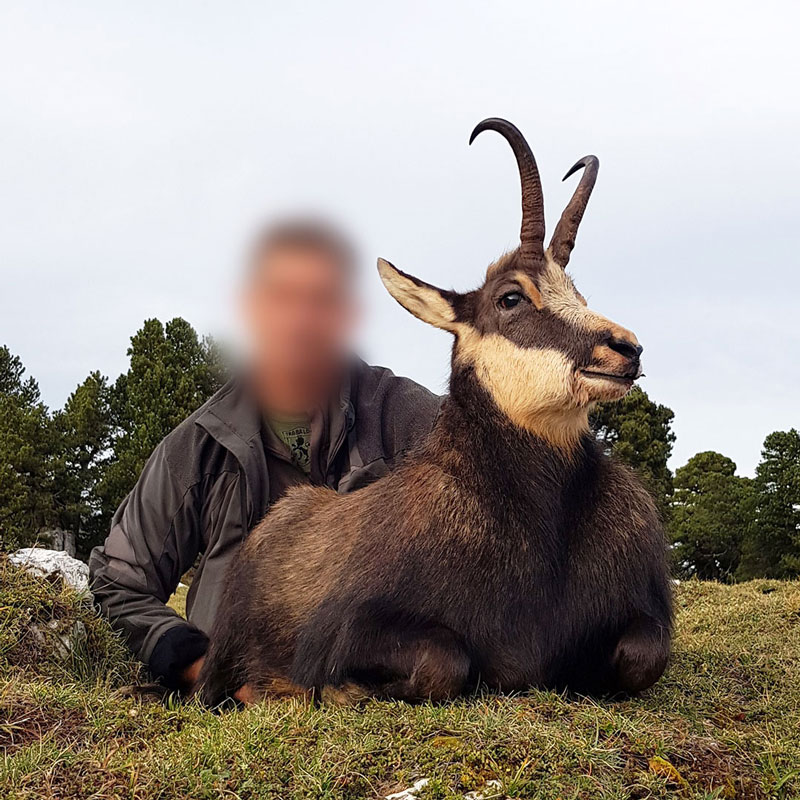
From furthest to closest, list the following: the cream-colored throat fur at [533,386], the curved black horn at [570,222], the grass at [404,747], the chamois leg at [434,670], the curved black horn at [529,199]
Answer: the curved black horn at [570,222]
the curved black horn at [529,199]
the cream-colored throat fur at [533,386]
the chamois leg at [434,670]
the grass at [404,747]

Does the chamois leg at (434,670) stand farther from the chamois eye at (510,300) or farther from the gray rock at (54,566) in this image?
the gray rock at (54,566)

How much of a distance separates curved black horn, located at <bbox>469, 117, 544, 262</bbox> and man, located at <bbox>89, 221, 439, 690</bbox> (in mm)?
1515

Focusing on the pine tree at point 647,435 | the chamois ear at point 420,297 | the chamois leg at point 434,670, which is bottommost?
the chamois leg at point 434,670

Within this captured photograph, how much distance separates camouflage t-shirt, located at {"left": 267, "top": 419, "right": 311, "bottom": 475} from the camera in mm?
5977

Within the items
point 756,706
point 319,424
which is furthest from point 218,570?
point 756,706

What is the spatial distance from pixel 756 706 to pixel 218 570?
3.05 metres

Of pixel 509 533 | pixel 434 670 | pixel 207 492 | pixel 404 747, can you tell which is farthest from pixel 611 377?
pixel 207 492

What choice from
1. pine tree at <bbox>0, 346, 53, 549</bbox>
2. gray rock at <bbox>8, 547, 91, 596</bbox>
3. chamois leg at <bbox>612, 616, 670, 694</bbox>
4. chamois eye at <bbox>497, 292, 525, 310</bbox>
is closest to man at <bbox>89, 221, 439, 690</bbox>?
gray rock at <bbox>8, 547, 91, 596</bbox>

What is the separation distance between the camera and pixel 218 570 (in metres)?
5.88

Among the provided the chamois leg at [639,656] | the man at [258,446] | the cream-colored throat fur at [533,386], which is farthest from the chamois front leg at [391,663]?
the man at [258,446]

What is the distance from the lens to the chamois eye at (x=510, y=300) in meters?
4.11

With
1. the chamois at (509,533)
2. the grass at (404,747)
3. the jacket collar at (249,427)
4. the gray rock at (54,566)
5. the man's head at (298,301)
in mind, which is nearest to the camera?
the grass at (404,747)

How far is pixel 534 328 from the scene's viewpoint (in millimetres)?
4012

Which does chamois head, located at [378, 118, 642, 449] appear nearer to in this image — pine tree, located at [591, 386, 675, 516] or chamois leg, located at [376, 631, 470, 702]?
chamois leg, located at [376, 631, 470, 702]
